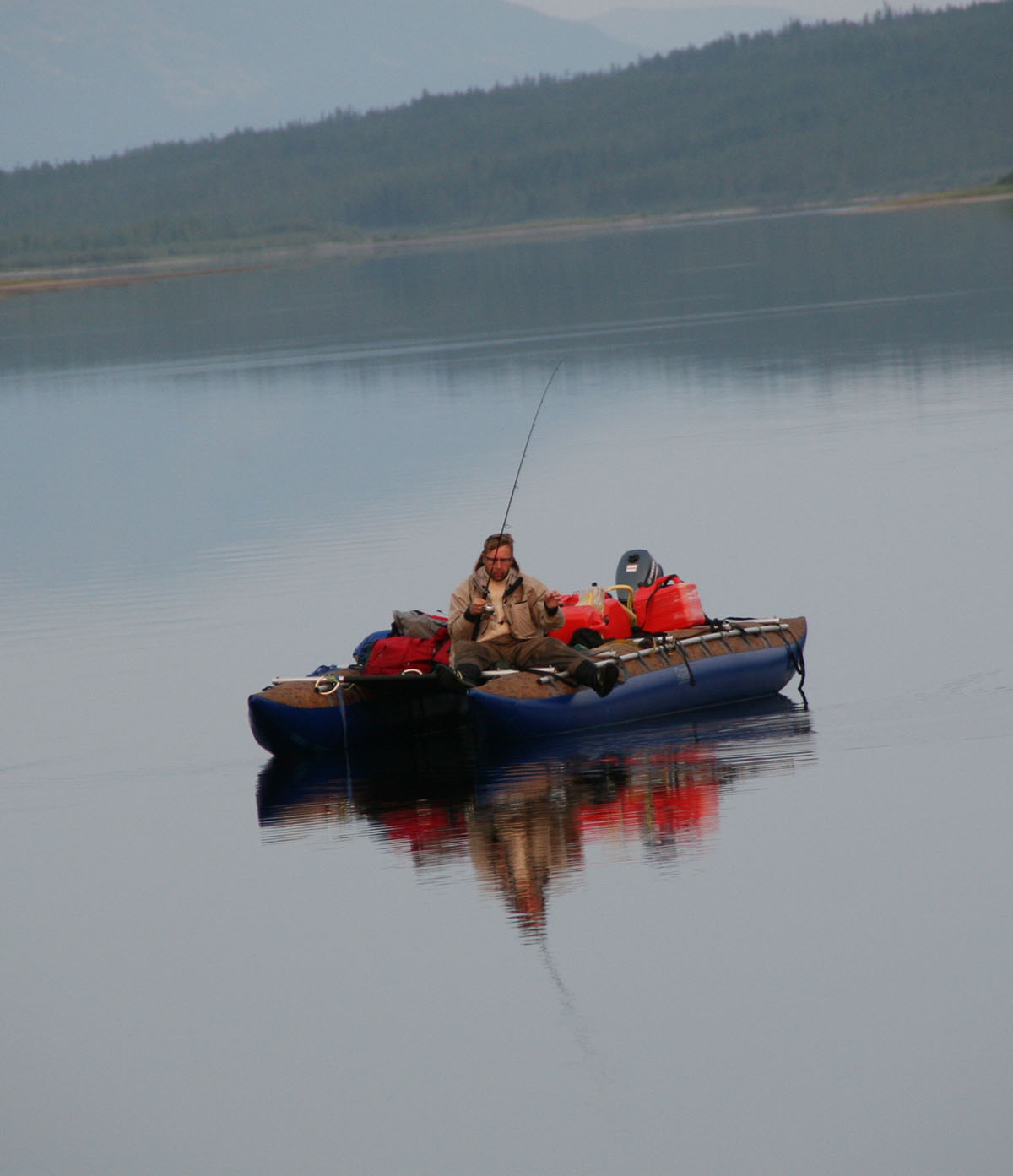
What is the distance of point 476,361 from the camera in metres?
42.2

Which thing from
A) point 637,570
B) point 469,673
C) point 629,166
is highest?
point 629,166

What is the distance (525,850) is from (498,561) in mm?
2416

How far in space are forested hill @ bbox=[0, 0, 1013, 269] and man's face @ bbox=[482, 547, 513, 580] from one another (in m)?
123

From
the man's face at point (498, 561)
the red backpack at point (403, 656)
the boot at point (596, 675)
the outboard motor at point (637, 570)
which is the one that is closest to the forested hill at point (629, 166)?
the outboard motor at point (637, 570)

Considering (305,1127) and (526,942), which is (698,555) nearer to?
(526,942)

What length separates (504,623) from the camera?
41.4 ft

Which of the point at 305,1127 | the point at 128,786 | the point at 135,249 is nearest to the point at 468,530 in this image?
the point at 128,786

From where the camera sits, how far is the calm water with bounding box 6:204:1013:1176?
7.60 metres

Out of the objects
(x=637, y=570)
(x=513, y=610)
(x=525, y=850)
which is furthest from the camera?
(x=637, y=570)

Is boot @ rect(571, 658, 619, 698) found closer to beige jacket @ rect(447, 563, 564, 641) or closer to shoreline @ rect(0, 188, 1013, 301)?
beige jacket @ rect(447, 563, 564, 641)

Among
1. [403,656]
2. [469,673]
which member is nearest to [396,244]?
[403,656]

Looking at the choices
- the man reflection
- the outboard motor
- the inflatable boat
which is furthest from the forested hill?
the man reflection

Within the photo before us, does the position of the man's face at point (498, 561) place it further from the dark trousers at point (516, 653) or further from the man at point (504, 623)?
the dark trousers at point (516, 653)

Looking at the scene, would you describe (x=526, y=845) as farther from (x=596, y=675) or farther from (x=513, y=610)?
(x=513, y=610)
